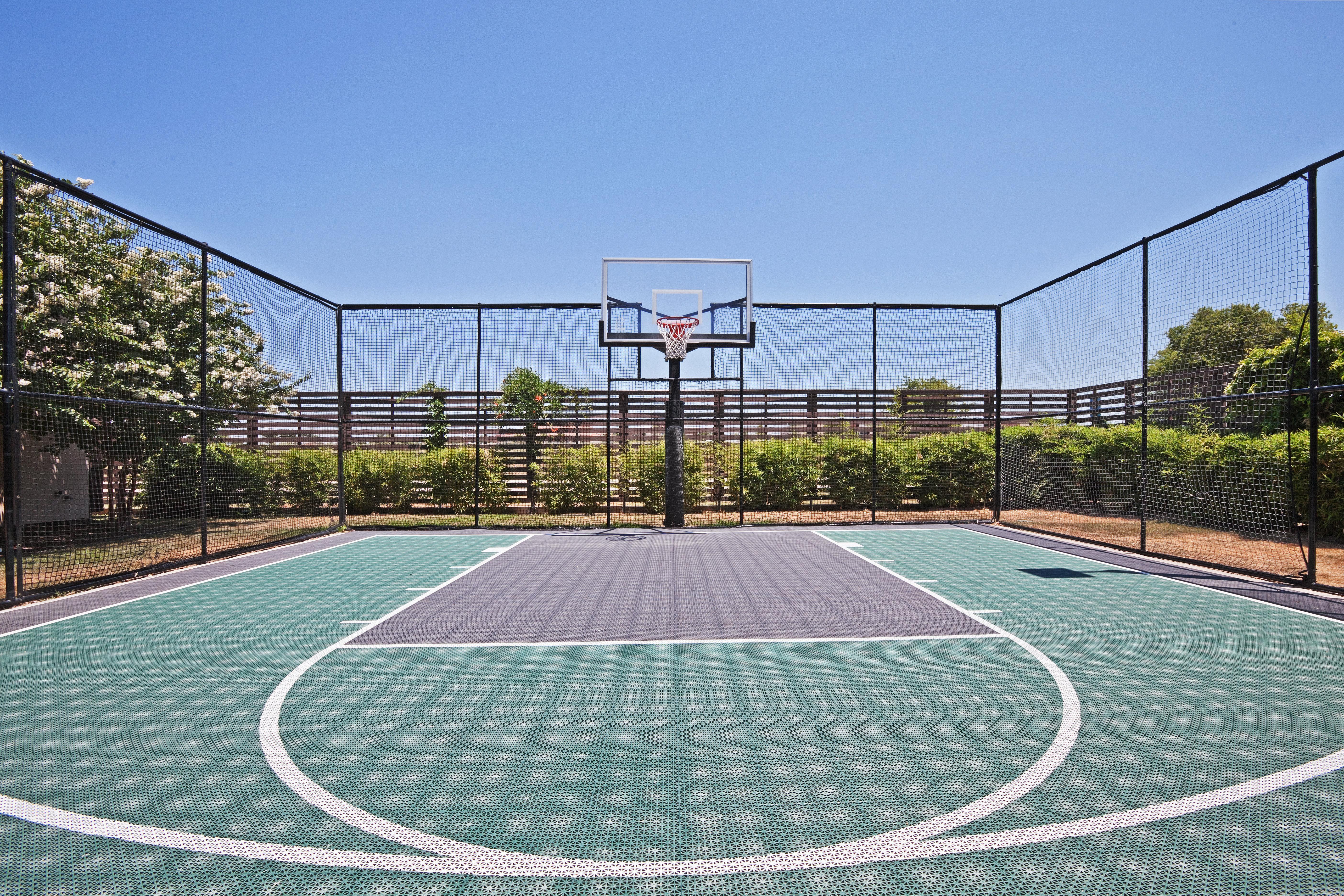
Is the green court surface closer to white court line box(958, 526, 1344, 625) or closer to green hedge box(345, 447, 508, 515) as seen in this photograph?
white court line box(958, 526, 1344, 625)

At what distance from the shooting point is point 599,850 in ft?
6.77

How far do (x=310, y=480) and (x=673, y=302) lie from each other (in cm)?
753

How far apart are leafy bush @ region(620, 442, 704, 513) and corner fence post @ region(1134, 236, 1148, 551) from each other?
22.2ft

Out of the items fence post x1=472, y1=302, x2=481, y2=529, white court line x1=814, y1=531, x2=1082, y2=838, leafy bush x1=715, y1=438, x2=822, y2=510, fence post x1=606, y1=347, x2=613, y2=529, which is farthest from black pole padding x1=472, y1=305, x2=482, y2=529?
white court line x1=814, y1=531, x2=1082, y2=838

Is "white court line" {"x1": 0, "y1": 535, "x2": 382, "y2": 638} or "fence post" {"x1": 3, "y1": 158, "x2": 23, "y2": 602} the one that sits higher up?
"fence post" {"x1": 3, "y1": 158, "x2": 23, "y2": 602}

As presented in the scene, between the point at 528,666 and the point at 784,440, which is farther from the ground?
the point at 784,440

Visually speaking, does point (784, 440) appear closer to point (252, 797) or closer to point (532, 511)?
point (532, 511)

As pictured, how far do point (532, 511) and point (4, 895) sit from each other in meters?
10.6

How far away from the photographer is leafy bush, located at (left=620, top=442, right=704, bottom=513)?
12.3 meters

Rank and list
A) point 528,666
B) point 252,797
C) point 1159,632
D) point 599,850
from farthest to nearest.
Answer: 1. point 1159,632
2. point 528,666
3. point 252,797
4. point 599,850

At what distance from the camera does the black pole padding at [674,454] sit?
10.6 meters

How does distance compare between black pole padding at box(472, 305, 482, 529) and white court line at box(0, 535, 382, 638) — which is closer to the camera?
white court line at box(0, 535, 382, 638)

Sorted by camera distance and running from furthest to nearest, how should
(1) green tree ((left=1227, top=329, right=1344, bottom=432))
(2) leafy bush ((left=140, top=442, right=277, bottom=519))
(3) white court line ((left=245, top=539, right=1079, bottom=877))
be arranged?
(2) leafy bush ((left=140, top=442, right=277, bottom=519)) < (1) green tree ((left=1227, top=329, right=1344, bottom=432)) < (3) white court line ((left=245, top=539, right=1079, bottom=877))

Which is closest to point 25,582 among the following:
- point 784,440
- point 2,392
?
point 2,392
